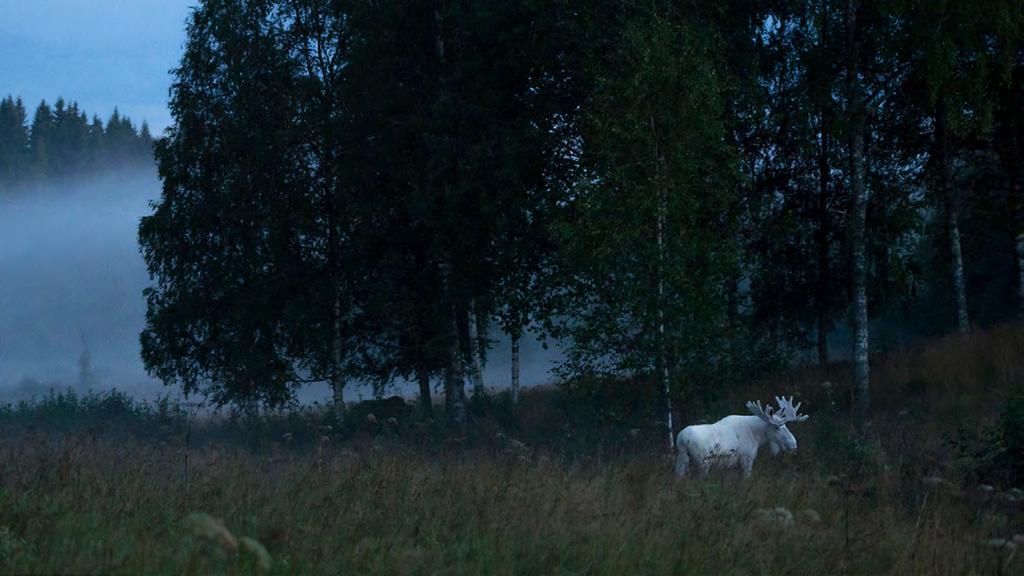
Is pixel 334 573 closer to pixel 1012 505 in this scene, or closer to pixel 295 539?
pixel 295 539

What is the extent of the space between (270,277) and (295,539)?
2061 centimetres

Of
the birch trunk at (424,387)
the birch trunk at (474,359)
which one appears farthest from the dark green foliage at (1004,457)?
the birch trunk at (424,387)

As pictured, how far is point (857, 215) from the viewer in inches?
825

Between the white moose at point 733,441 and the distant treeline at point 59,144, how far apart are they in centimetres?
11228

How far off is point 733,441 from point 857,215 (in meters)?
9.82

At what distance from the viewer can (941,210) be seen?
29812mm

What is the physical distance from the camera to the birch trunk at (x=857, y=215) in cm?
2081

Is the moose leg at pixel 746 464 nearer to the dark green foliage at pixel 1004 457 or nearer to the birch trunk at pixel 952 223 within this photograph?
the dark green foliage at pixel 1004 457

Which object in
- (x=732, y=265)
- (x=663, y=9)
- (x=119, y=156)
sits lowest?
(x=732, y=265)

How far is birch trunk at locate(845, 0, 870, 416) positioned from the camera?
68.3 feet

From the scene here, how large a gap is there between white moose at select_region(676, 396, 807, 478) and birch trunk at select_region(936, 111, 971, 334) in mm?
13278

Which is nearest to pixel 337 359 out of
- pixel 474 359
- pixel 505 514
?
pixel 474 359

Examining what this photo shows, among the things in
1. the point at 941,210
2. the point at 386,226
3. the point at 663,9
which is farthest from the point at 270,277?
the point at 941,210

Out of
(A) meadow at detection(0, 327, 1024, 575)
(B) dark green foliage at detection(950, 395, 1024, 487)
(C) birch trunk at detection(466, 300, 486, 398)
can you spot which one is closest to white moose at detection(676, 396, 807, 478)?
(A) meadow at detection(0, 327, 1024, 575)
